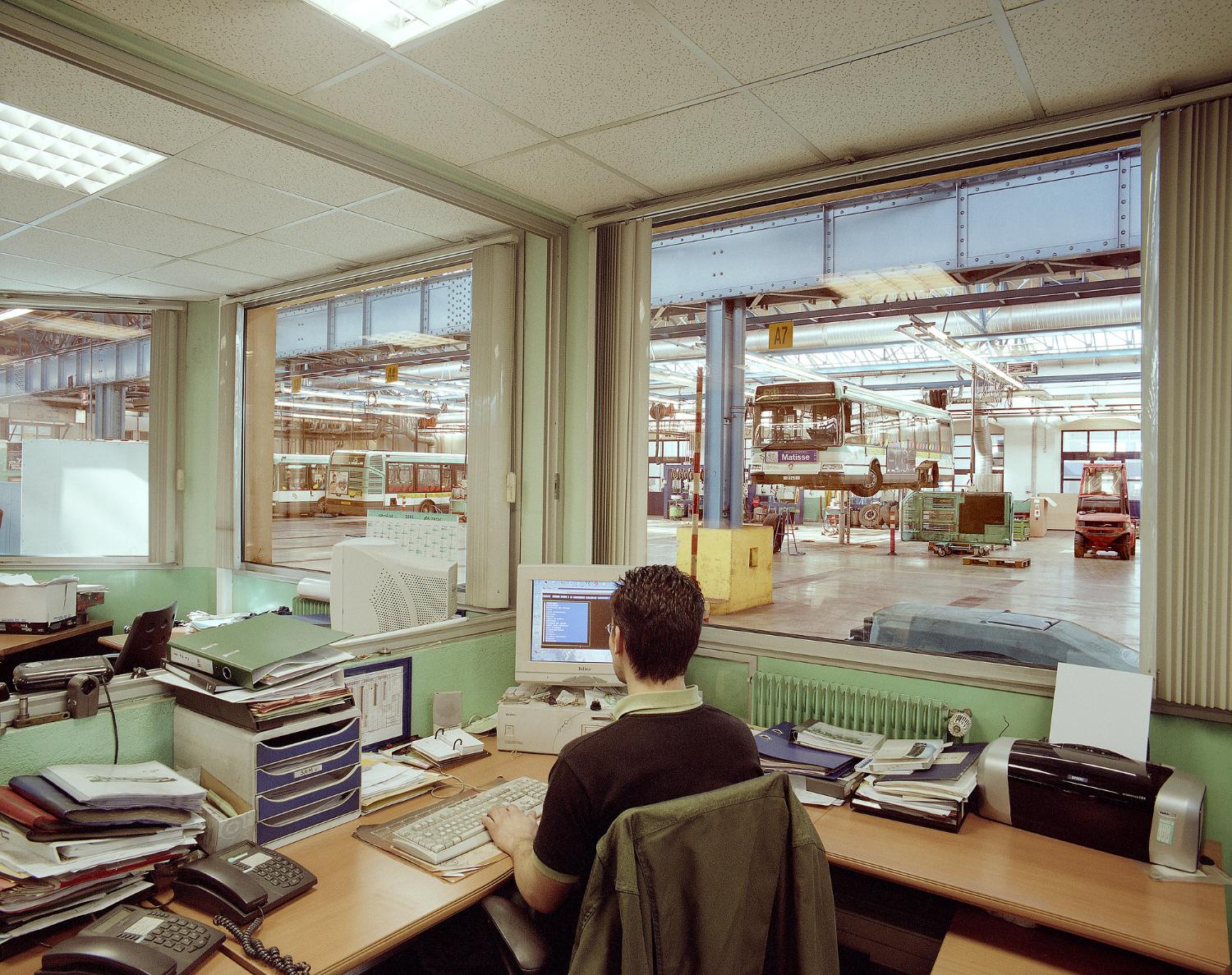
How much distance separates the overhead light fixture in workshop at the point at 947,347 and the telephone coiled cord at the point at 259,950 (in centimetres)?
980

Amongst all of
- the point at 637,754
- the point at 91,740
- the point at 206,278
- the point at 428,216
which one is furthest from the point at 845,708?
the point at 206,278

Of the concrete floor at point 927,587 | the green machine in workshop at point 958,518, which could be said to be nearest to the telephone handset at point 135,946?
the concrete floor at point 927,587

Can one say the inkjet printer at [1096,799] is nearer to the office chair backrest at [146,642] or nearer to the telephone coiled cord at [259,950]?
the telephone coiled cord at [259,950]

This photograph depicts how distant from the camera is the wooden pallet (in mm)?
13305

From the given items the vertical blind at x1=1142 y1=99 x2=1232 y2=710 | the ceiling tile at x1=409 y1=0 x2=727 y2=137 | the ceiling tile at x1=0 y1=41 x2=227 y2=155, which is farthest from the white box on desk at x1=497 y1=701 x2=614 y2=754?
the ceiling tile at x1=0 y1=41 x2=227 y2=155

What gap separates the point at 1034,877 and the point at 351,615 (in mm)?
2358

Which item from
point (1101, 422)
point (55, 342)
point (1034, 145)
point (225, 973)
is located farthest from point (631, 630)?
point (1101, 422)

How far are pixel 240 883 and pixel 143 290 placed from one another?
183 inches

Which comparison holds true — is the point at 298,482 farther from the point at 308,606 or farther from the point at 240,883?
the point at 240,883

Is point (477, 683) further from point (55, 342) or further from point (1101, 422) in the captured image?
point (1101, 422)

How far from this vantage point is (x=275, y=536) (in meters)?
5.50

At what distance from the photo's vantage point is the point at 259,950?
137 cm

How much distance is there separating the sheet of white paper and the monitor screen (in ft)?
4.66

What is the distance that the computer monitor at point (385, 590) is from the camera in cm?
289
